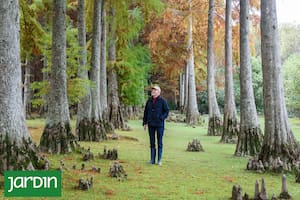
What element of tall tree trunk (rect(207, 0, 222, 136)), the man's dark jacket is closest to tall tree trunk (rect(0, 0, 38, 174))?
the man's dark jacket

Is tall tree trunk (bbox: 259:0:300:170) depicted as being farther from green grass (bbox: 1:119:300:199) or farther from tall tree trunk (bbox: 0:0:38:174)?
tall tree trunk (bbox: 0:0:38:174)

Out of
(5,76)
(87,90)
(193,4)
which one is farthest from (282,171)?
(193,4)

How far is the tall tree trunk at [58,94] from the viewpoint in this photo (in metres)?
10.7

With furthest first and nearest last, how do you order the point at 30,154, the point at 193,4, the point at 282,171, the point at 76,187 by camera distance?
the point at 193,4, the point at 282,171, the point at 30,154, the point at 76,187

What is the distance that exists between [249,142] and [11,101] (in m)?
6.80

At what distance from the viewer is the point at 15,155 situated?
6887 millimetres

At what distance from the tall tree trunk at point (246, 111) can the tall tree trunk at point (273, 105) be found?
2327 millimetres

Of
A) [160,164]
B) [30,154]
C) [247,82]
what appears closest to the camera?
[30,154]

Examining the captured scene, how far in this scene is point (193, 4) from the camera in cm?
2725

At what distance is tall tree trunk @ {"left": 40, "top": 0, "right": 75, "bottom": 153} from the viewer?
1066 cm

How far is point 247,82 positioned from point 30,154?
714 centimetres

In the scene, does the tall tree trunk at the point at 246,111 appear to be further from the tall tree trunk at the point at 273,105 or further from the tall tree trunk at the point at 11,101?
the tall tree trunk at the point at 11,101

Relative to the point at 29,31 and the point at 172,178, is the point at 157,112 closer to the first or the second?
the point at 172,178

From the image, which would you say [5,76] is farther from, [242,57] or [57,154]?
[242,57]
